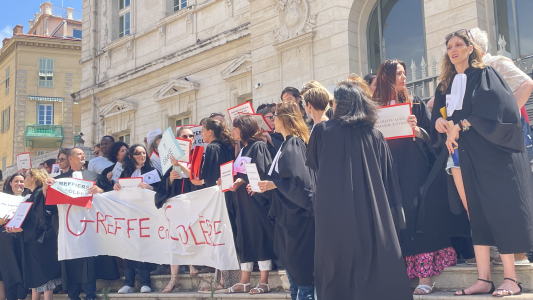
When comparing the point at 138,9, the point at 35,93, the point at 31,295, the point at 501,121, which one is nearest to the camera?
the point at 501,121

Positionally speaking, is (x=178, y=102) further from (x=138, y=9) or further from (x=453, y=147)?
(x=453, y=147)

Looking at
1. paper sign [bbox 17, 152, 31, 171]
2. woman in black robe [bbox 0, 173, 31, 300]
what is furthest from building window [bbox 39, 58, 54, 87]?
woman in black robe [bbox 0, 173, 31, 300]

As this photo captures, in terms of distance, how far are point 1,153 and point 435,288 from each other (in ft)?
163

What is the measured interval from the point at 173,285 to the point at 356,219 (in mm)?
3972

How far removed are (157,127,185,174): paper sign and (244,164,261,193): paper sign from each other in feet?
4.84

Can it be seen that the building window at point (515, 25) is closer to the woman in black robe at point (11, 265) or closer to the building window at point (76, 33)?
the woman in black robe at point (11, 265)

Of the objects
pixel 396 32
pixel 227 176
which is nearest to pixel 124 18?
pixel 396 32

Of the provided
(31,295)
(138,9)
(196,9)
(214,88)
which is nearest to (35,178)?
(31,295)

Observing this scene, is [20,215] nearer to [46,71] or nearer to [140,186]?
[140,186]

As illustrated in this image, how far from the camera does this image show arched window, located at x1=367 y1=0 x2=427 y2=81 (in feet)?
41.1

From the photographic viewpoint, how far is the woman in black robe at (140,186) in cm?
812

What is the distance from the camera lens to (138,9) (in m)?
22.1

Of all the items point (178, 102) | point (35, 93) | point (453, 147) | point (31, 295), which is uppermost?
point (35, 93)

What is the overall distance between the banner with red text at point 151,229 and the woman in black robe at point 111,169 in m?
0.40
